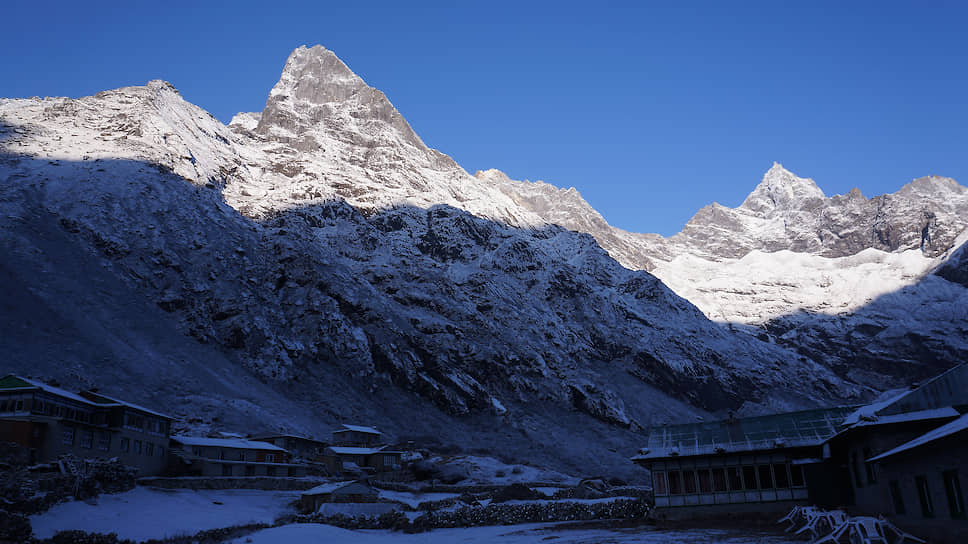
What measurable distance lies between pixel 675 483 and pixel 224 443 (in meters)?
42.2

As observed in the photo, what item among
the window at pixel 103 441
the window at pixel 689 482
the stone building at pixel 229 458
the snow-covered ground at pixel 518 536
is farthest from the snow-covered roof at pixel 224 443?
the window at pixel 689 482

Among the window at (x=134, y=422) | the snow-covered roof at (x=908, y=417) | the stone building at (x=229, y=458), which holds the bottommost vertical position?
the snow-covered roof at (x=908, y=417)

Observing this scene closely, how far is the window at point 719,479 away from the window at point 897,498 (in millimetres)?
14072

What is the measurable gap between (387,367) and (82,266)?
47481 millimetres

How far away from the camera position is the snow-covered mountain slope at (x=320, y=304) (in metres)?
92.8

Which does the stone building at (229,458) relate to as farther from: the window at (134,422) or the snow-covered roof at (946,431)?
the snow-covered roof at (946,431)

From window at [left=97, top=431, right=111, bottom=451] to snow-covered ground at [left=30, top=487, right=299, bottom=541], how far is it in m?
5.40

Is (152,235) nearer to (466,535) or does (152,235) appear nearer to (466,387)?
(466,387)

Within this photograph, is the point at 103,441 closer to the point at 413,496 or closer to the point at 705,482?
the point at 413,496

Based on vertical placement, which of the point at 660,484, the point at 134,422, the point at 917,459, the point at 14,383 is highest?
the point at 14,383

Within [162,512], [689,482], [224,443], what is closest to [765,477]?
[689,482]

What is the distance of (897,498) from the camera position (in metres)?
26.4

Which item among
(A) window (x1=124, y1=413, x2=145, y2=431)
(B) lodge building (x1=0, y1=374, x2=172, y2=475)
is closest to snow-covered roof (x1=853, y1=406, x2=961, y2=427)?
(B) lodge building (x1=0, y1=374, x2=172, y2=475)

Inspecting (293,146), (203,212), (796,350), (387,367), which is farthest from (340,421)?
A: (796,350)
